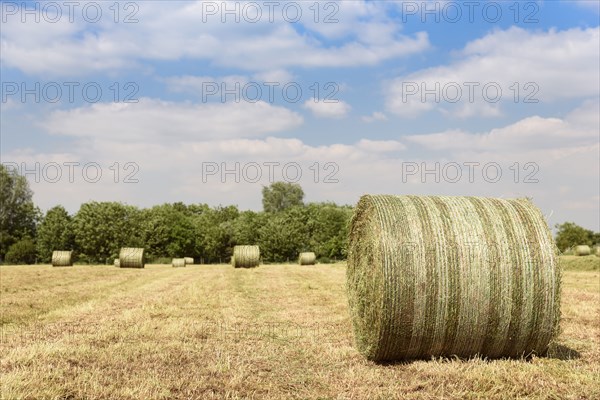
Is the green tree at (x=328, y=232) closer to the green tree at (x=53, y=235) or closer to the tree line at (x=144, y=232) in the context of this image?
the tree line at (x=144, y=232)

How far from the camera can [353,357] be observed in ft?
28.9

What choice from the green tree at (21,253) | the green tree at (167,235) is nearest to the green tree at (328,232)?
the green tree at (167,235)

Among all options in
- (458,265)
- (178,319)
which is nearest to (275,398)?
(458,265)

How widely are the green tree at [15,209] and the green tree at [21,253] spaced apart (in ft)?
15.5

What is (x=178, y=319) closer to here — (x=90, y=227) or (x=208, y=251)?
(x=90, y=227)

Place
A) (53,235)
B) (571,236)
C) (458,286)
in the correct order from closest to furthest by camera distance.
Result: (458,286)
(571,236)
(53,235)

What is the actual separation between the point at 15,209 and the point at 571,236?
73.8 meters

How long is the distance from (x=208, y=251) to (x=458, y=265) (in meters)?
81.8

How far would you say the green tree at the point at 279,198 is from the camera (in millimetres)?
110750

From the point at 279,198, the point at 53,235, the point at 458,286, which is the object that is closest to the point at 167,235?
the point at 53,235

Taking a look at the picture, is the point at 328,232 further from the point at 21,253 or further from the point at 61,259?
the point at 61,259

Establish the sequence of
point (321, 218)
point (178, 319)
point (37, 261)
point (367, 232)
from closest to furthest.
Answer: point (367, 232), point (178, 319), point (37, 261), point (321, 218)

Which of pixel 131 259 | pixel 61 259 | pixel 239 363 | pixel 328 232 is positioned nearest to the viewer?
pixel 239 363

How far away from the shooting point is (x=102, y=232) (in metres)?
79.2
